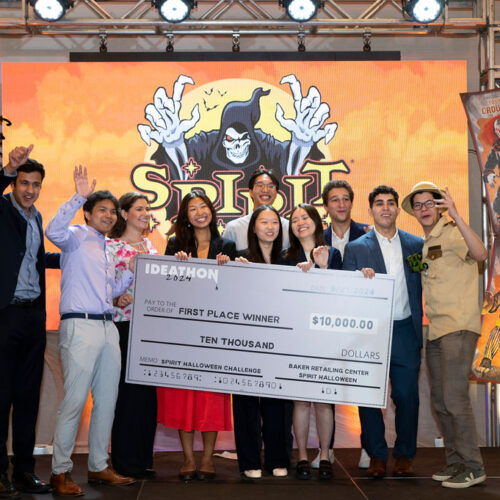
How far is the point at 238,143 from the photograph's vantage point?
19.7 feet

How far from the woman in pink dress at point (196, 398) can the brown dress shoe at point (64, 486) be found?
25.0 inches

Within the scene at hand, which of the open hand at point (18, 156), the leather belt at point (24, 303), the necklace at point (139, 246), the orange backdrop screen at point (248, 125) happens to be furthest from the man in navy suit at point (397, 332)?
the open hand at point (18, 156)

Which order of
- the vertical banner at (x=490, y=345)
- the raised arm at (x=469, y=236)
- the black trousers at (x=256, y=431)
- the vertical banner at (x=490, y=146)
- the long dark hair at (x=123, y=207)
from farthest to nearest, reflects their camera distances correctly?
the vertical banner at (x=490, y=146) → the vertical banner at (x=490, y=345) → the long dark hair at (x=123, y=207) → the black trousers at (x=256, y=431) → the raised arm at (x=469, y=236)

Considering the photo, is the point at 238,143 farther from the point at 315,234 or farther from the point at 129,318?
the point at 129,318

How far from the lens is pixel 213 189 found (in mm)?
5988

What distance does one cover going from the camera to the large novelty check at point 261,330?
162 inches

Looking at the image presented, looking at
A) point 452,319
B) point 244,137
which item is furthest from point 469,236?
point 244,137

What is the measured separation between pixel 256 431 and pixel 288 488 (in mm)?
A: 368

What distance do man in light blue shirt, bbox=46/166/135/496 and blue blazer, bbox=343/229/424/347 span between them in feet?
4.71

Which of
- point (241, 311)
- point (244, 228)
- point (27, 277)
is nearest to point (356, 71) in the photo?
point (244, 228)

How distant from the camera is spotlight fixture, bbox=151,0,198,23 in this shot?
18.7 feet

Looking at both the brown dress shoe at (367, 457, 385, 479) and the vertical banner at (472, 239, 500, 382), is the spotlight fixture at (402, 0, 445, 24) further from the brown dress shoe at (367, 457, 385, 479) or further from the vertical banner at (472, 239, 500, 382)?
the brown dress shoe at (367, 457, 385, 479)

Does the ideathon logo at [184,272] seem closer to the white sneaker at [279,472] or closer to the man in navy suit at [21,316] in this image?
the man in navy suit at [21,316]

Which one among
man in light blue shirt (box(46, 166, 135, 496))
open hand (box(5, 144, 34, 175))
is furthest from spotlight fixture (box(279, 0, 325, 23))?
open hand (box(5, 144, 34, 175))
